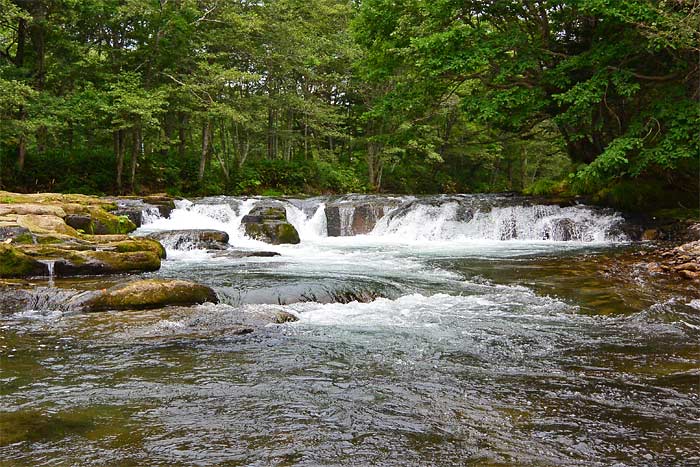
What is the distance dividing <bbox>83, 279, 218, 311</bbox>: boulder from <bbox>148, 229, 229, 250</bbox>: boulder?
5.61 m

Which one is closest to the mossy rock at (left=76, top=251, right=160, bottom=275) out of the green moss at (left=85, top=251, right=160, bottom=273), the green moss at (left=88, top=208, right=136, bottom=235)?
the green moss at (left=85, top=251, right=160, bottom=273)

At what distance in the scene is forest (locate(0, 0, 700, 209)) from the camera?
44.3ft

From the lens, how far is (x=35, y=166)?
2227cm

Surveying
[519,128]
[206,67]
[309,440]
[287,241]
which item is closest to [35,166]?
[206,67]

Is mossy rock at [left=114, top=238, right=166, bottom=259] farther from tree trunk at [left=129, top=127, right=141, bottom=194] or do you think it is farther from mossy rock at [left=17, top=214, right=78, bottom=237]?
tree trunk at [left=129, top=127, right=141, bottom=194]

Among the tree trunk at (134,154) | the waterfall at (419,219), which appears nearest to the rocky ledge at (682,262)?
the waterfall at (419,219)

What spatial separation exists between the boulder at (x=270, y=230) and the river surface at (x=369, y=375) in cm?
558

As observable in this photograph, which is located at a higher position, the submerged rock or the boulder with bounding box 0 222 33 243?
the boulder with bounding box 0 222 33 243

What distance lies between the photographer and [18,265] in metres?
8.37

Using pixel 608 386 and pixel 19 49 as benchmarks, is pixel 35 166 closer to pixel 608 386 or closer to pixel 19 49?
pixel 19 49

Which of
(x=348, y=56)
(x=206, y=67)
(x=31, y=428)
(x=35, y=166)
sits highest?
(x=348, y=56)

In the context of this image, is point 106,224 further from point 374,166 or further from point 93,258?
point 374,166

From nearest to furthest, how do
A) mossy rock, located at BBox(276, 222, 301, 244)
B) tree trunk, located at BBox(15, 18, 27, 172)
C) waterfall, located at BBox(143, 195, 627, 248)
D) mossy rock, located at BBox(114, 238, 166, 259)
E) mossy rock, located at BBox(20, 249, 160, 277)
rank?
mossy rock, located at BBox(20, 249, 160, 277) → mossy rock, located at BBox(114, 238, 166, 259) → mossy rock, located at BBox(276, 222, 301, 244) → waterfall, located at BBox(143, 195, 627, 248) → tree trunk, located at BBox(15, 18, 27, 172)

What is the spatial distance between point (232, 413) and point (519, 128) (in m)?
16.4
